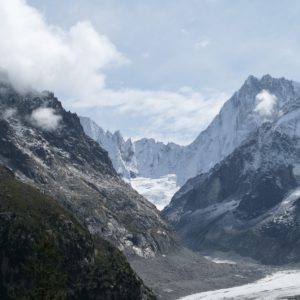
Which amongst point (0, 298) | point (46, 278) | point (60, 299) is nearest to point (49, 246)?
point (46, 278)

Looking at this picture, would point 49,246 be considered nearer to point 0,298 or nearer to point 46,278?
point 46,278

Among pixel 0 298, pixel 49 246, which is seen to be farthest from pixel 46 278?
pixel 0 298

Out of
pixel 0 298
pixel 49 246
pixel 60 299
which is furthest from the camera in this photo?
pixel 0 298

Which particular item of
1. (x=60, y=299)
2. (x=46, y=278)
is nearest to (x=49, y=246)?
(x=46, y=278)

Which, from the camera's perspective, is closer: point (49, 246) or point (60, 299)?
point (49, 246)

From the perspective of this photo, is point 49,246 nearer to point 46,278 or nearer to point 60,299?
point 46,278

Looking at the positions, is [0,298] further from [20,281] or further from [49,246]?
[49,246]

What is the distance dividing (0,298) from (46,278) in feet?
254

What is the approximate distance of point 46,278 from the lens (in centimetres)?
12362

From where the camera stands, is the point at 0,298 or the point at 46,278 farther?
the point at 0,298

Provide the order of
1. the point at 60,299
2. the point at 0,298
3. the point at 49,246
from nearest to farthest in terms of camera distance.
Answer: the point at 49,246 < the point at 60,299 < the point at 0,298

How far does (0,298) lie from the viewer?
196 metres

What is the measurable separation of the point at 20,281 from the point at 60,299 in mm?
71061

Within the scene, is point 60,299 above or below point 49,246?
below
